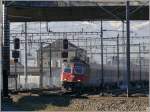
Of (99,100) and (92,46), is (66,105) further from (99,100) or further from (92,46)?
(92,46)

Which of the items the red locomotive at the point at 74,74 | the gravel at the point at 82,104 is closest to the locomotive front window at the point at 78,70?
the red locomotive at the point at 74,74

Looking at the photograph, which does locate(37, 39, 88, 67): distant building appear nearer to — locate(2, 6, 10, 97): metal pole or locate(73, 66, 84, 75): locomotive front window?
locate(73, 66, 84, 75): locomotive front window

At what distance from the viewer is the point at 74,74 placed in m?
41.6

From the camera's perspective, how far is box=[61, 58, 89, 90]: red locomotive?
41.0 meters

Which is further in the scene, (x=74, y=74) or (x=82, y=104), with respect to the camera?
(x=74, y=74)

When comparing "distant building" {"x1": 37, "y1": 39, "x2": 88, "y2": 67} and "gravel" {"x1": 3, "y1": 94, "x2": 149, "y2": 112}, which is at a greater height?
"distant building" {"x1": 37, "y1": 39, "x2": 88, "y2": 67}

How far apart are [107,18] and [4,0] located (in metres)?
10.7

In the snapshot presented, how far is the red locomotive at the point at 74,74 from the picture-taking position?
1613 inches

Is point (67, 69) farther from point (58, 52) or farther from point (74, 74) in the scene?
point (58, 52)

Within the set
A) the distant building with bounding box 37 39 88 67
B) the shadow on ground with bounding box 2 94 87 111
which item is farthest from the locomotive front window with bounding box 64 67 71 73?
the shadow on ground with bounding box 2 94 87 111

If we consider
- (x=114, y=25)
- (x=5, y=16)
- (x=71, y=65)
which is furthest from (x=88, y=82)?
(x=114, y=25)

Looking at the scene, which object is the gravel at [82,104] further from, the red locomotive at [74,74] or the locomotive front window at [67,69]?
the locomotive front window at [67,69]

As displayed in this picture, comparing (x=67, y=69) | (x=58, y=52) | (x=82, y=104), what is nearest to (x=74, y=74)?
(x=67, y=69)

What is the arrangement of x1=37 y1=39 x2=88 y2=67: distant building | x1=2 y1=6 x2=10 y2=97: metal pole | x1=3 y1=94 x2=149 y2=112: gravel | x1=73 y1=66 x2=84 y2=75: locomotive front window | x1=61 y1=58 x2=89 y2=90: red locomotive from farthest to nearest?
x1=37 y1=39 x2=88 y2=67: distant building
x1=73 y1=66 x2=84 y2=75: locomotive front window
x1=61 y1=58 x2=89 y2=90: red locomotive
x1=2 y1=6 x2=10 y2=97: metal pole
x1=3 y1=94 x2=149 y2=112: gravel
